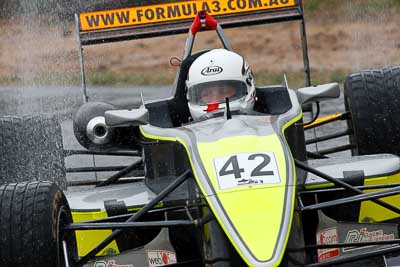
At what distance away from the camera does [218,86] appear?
8.16 m

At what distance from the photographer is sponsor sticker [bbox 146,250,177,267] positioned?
745cm

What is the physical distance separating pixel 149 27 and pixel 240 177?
404 centimetres

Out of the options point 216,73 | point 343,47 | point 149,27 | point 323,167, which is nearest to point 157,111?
point 216,73

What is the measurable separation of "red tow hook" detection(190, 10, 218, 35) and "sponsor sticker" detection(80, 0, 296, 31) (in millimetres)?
791

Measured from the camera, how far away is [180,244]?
7.61 m

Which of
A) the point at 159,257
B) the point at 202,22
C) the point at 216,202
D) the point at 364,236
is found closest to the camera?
the point at 216,202

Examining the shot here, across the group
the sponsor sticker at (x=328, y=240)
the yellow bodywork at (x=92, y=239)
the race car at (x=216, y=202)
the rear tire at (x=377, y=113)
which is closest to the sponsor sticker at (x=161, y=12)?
the race car at (x=216, y=202)

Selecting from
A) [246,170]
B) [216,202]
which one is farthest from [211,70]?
[216,202]

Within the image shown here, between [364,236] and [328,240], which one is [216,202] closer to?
[328,240]

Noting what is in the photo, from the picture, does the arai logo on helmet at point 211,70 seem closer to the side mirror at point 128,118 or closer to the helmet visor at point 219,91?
the helmet visor at point 219,91

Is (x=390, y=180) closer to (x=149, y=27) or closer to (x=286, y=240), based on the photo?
(x=286, y=240)

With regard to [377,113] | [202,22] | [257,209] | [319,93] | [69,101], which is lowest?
[257,209]

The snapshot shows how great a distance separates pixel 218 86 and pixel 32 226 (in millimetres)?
1967

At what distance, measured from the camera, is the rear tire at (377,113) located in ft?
30.0
